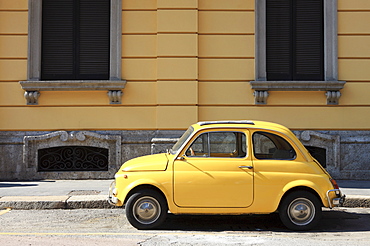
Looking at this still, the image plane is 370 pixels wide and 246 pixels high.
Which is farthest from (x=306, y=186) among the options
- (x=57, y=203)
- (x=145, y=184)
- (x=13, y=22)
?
(x=13, y=22)

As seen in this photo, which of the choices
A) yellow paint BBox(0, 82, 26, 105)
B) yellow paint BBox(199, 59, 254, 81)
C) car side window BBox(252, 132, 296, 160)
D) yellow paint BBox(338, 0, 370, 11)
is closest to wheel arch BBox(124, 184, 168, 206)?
car side window BBox(252, 132, 296, 160)

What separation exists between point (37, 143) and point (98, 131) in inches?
58.5

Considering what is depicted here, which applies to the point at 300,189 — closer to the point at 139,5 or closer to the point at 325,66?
the point at 325,66

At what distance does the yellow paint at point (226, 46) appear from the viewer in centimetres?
1078

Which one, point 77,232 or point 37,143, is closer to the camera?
point 77,232

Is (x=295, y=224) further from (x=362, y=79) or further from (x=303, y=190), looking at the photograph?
(x=362, y=79)

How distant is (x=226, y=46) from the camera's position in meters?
10.8

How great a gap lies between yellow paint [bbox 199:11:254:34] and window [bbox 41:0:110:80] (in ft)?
7.83

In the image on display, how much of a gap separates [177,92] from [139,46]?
1478mm

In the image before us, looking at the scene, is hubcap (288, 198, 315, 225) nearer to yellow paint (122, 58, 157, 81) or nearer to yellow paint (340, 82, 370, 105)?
yellow paint (340, 82, 370, 105)

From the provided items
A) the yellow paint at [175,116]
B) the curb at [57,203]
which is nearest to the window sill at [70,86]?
the yellow paint at [175,116]

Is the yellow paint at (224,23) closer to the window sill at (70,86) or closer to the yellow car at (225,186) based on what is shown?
the window sill at (70,86)

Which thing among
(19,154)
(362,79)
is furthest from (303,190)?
(19,154)

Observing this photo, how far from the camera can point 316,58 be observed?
36.3 ft
